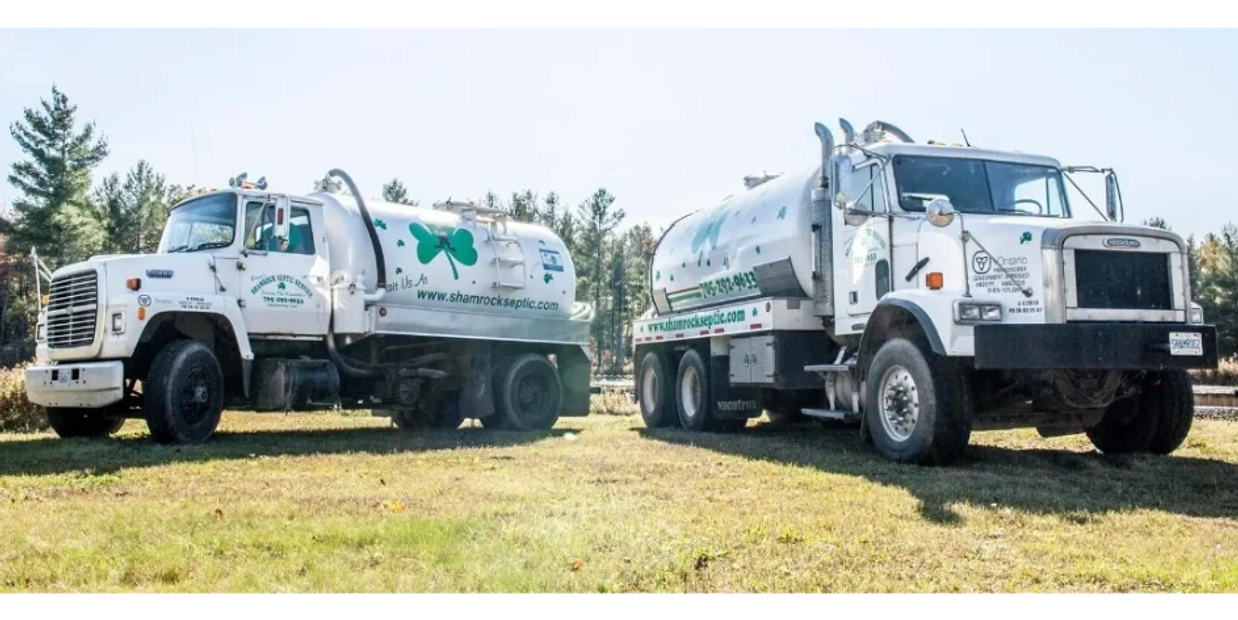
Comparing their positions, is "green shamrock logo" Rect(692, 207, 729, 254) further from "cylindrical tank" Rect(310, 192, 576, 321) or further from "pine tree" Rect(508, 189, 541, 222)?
"pine tree" Rect(508, 189, 541, 222)

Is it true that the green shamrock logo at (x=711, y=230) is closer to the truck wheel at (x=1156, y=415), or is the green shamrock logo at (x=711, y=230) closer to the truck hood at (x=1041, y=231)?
the truck hood at (x=1041, y=231)

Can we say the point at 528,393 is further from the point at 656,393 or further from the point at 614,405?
the point at 614,405

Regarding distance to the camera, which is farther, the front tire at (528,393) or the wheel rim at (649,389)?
the wheel rim at (649,389)

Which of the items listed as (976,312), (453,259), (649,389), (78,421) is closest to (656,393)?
(649,389)

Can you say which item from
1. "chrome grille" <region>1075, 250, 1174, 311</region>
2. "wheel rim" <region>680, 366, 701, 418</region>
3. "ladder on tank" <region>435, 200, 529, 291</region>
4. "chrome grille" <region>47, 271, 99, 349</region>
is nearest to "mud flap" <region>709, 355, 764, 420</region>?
"wheel rim" <region>680, 366, 701, 418</region>

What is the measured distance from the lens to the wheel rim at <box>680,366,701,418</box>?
51.3 ft

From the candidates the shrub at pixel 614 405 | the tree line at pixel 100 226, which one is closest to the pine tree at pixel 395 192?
the tree line at pixel 100 226

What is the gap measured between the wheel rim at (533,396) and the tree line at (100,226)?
15092 mm

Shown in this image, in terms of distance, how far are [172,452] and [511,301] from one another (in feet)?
21.3

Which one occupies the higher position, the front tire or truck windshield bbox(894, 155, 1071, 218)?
truck windshield bbox(894, 155, 1071, 218)

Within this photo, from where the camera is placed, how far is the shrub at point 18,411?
1608cm

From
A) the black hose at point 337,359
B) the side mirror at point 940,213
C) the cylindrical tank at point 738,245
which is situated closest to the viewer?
the side mirror at point 940,213

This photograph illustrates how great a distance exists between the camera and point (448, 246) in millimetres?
15758

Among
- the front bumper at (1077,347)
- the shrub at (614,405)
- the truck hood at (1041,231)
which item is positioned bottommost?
the shrub at (614,405)
